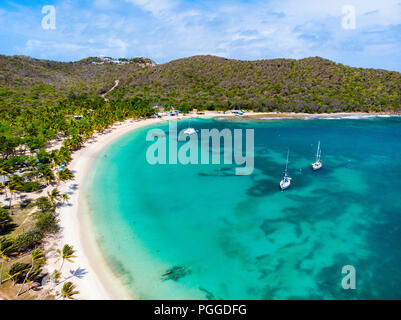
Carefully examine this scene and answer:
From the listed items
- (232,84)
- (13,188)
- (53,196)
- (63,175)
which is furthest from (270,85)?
(13,188)

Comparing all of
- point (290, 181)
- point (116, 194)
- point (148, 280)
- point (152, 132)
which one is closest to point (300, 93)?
point (152, 132)

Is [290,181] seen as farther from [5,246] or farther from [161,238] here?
[5,246]

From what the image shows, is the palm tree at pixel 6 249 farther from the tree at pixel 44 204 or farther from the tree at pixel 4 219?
the tree at pixel 44 204

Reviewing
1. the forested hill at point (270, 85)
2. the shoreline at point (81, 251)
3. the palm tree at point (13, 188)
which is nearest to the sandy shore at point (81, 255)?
the shoreline at point (81, 251)

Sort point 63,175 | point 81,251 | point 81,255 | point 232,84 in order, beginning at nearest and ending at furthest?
1. point 81,255
2. point 81,251
3. point 63,175
4. point 232,84

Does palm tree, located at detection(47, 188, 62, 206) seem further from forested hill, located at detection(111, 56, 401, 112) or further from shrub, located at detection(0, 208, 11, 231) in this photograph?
forested hill, located at detection(111, 56, 401, 112)

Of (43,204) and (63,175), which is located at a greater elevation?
(63,175)

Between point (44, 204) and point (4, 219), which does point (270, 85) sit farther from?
point (4, 219)

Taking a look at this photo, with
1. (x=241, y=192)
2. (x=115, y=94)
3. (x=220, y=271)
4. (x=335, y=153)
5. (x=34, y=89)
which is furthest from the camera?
(x=115, y=94)
